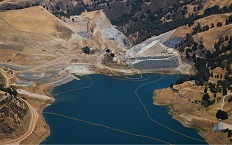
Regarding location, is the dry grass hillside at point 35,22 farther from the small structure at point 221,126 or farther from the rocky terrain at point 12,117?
the small structure at point 221,126

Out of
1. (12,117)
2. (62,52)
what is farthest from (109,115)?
(62,52)

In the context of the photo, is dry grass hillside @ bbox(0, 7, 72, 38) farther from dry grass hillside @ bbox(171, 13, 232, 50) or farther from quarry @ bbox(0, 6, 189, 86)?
dry grass hillside @ bbox(171, 13, 232, 50)

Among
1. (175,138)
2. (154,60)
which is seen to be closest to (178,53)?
(154,60)

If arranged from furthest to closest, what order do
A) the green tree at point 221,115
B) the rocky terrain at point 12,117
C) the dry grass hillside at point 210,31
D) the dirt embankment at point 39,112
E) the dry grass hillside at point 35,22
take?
the dry grass hillside at point 35,22 → the dry grass hillside at point 210,31 → the green tree at point 221,115 → the rocky terrain at point 12,117 → the dirt embankment at point 39,112

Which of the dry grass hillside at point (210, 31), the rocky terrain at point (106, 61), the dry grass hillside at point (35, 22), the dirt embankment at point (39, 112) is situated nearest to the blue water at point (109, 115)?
the dirt embankment at point (39, 112)

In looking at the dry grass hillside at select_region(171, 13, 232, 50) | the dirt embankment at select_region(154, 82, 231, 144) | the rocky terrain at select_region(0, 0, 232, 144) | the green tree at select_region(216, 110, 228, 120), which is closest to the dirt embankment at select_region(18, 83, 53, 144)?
the rocky terrain at select_region(0, 0, 232, 144)

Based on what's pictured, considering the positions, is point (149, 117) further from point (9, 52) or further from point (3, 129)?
point (9, 52)
